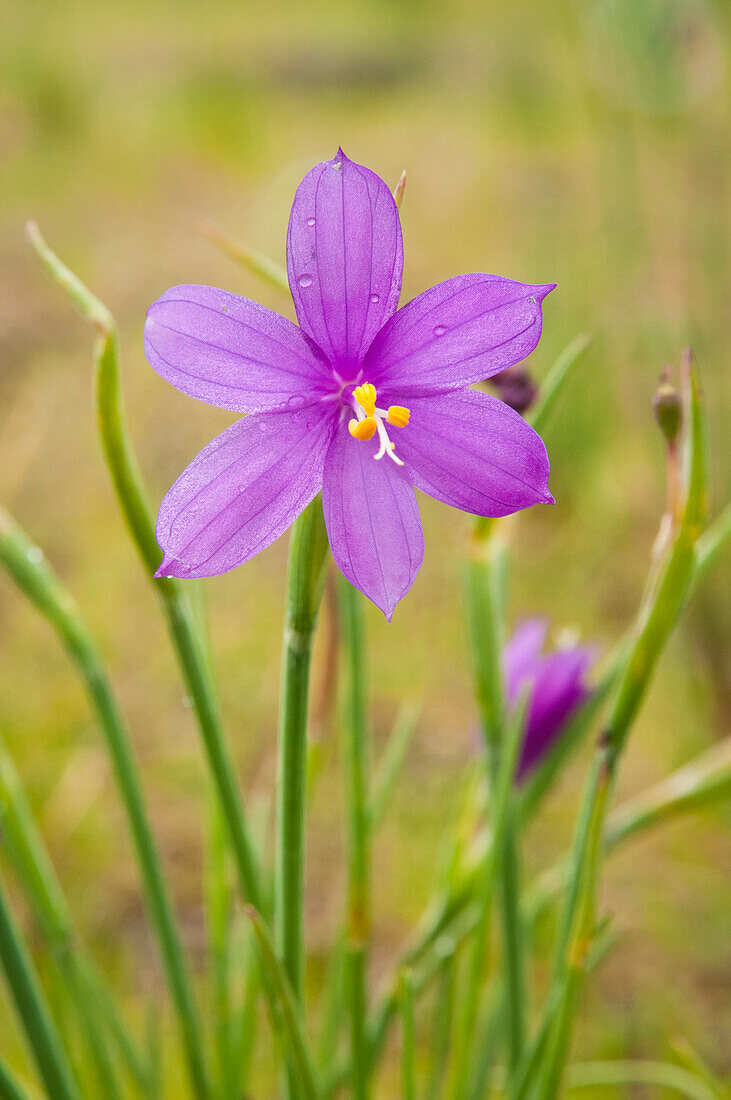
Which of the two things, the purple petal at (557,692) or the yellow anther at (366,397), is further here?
the purple petal at (557,692)

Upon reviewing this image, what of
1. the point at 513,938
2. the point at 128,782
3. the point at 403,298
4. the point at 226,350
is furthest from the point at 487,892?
the point at 403,298

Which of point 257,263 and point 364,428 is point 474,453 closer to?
point 364,428

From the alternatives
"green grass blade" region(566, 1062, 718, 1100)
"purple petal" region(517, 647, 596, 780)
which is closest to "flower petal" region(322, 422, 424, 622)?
"purple petal" region(517, 647, 596, 780)

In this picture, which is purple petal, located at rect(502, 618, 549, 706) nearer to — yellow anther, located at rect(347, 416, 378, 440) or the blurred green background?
the blurred green background

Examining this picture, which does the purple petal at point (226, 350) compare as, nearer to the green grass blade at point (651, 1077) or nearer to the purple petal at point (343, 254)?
the purple petal at point (343, 254)

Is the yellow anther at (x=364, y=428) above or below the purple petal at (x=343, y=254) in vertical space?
below

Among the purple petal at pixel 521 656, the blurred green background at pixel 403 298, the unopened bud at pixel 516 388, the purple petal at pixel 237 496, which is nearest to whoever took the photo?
the purple petal at pixel 237 496

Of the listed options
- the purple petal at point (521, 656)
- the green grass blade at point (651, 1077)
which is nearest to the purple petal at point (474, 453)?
the purple petal at point (521, 656)
